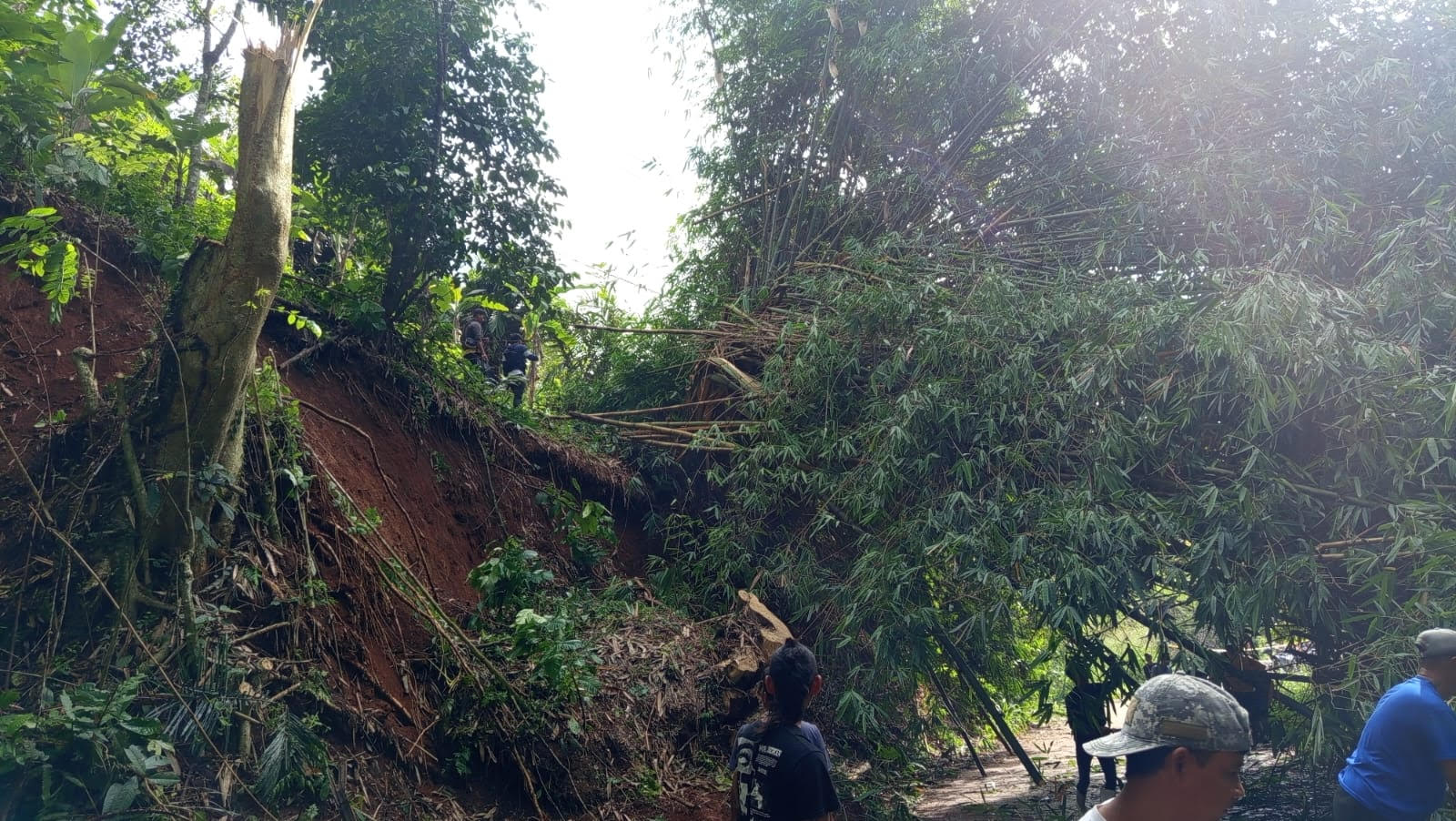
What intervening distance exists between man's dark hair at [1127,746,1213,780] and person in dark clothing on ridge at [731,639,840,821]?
3.56 ft

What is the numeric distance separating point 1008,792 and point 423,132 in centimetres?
715

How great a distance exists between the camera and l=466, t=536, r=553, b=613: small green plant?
557 cm

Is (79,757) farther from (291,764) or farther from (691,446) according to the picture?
(691,446)

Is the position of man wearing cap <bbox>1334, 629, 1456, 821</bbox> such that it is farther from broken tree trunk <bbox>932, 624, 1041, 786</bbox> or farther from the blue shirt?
broken tree trunk <bbox>932, 624, 1041, 786</bbox>

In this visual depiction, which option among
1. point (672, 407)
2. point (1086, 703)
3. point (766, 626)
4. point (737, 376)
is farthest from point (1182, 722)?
point (672, 407)

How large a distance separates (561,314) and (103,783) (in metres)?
6.26

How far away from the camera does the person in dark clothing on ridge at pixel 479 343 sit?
9.73 metres

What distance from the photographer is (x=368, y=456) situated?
6.40 m

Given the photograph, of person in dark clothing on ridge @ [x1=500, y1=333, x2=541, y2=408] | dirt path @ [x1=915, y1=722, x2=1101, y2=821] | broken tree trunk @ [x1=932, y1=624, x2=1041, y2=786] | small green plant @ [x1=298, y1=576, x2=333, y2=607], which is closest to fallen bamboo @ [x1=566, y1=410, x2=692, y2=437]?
person in dark clothing on ridge @ [x1=500, y1=333, x2=541, y2=408]

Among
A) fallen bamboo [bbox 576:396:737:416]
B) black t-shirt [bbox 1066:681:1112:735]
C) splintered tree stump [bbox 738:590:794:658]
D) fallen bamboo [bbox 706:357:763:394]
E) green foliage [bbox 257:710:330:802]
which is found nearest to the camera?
green foliage [bbox 257:710:330:802]

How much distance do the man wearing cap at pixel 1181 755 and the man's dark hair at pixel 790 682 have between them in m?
1.10

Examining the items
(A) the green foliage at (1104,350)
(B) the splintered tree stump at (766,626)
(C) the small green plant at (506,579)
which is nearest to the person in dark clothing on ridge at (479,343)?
(A) the green foliage at (1104,350)

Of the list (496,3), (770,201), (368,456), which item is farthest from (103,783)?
(770,201)

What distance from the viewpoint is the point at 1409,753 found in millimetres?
3096
